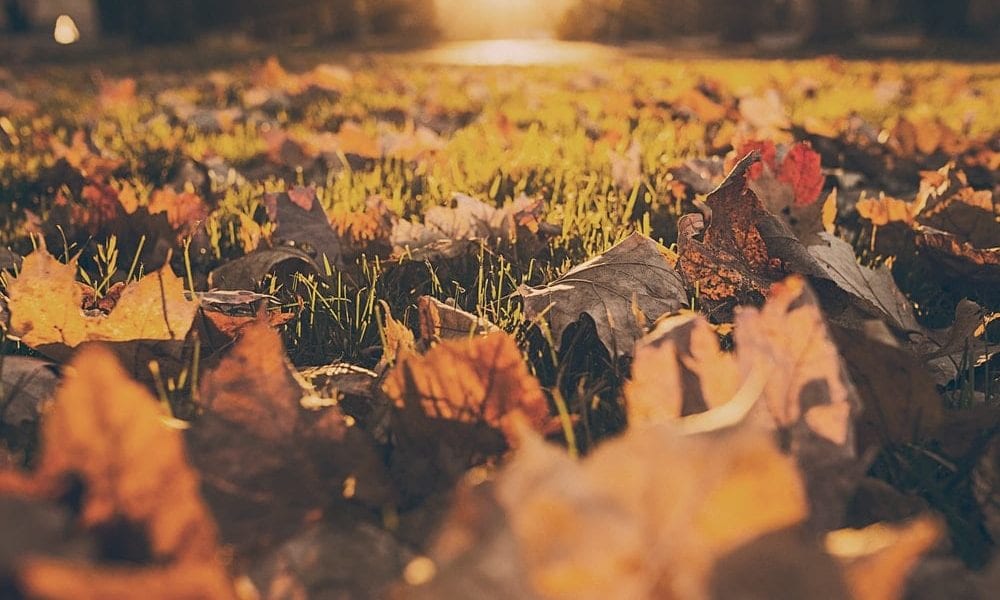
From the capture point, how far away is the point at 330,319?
136 cm

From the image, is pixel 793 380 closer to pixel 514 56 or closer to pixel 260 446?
pixel 260 446

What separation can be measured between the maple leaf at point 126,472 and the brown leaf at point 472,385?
0.33m

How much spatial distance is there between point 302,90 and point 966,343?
4706mm

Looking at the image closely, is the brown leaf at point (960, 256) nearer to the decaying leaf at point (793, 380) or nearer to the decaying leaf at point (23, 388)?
the decaying leaf at point (793, 380)

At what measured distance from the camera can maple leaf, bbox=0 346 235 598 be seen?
0.46m

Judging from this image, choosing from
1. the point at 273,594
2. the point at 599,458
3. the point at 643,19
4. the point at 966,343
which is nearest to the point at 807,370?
the point at 599,458

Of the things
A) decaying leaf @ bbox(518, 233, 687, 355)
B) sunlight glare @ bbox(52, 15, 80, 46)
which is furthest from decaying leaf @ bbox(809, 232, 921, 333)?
sunlight glare @ bbox(52, 15, 80, 46)

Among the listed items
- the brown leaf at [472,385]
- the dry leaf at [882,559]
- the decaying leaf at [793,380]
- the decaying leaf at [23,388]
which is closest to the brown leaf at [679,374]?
the decaying leaf at [793,380]

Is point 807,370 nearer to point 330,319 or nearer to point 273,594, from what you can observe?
point 273,594

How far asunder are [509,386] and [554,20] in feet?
105

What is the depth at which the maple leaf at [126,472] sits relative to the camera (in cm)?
46

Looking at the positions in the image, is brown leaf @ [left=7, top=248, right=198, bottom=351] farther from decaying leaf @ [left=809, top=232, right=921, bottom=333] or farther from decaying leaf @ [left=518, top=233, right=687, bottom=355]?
decaying leaf @ [left=809, top=232, right=921, bottom=333]

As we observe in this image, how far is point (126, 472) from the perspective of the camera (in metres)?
0.48

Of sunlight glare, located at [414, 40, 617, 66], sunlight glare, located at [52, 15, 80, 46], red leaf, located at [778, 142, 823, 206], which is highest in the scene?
red leaf, located at [778, 142, 823, 206]
